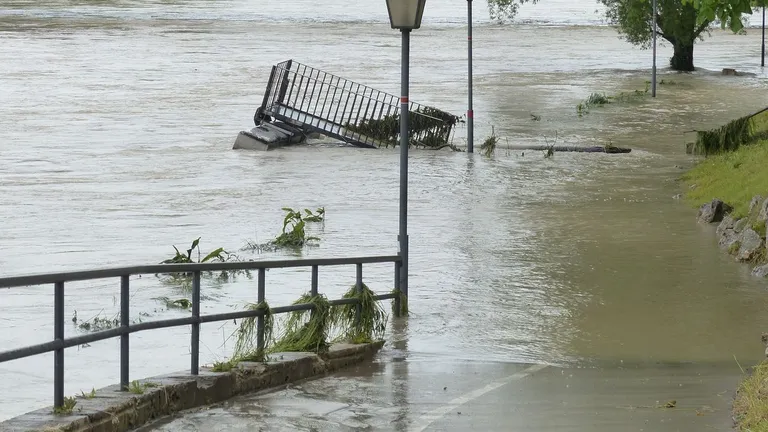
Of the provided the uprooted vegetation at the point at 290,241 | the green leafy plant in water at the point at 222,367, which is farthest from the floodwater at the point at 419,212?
the green leafy plant in water at the point at 222,367

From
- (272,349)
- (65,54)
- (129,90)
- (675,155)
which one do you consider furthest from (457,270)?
(65,54)

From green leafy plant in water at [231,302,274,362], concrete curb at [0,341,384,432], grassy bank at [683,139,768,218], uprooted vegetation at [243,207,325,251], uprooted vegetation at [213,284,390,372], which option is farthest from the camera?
grassy bank at [683,139,768,218]

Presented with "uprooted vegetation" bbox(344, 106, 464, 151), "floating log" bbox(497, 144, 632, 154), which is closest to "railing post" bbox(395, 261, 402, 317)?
"floating log" bbox(497, 144, 632, 154)

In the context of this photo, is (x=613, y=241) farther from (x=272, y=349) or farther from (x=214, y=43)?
(x=214, y=43)

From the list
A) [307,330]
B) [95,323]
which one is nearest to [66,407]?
[307,330]

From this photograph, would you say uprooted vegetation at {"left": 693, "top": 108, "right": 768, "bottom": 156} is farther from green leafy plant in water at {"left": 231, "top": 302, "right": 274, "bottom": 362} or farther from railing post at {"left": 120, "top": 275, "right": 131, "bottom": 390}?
railing post at {"left": 120, "top": 275, "right": 131, "bottom": 390}

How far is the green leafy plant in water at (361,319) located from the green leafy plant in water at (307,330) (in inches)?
20.4

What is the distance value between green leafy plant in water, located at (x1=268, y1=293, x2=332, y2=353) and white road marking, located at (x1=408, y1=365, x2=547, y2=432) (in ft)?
4.91

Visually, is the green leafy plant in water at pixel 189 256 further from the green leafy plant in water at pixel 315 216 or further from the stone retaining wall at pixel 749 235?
the stone retaining wall at pixel 749 235

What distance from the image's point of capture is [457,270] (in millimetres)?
17266

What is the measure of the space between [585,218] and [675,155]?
32.7 feet

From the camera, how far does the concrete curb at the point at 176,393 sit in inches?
243

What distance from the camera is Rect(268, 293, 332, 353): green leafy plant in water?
10.0 m

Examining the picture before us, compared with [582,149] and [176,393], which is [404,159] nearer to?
[176,393]
